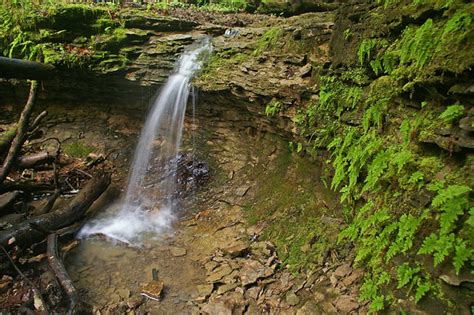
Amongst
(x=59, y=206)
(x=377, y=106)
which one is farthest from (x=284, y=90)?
(x=59, y=206)

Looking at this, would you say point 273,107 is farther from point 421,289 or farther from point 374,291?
point 421,289

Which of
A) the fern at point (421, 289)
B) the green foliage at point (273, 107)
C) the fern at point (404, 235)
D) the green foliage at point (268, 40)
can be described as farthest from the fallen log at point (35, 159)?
the fern at point (421, 289)

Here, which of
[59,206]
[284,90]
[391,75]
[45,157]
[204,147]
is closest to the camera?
[391,75]

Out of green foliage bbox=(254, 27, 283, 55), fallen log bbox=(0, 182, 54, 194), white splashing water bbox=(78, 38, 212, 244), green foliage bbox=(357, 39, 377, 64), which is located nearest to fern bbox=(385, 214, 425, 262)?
green foliage bbox=(357, 39, 377, 64)

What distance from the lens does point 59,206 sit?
7496 mm

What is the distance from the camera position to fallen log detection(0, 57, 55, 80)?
2684 mm

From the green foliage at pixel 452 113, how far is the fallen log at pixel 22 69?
390cm

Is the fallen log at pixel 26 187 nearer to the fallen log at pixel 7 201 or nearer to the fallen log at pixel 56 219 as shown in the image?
the fallen log at pixel 7 201

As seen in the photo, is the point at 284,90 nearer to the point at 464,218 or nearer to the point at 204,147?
the point at 204,147

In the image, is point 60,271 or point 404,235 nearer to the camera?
point 404,235

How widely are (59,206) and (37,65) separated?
5.40 meters

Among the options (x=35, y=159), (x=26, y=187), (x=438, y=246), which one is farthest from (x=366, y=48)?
(x=35, y=159)

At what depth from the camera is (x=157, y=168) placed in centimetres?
902

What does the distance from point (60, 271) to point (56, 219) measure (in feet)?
5.16
